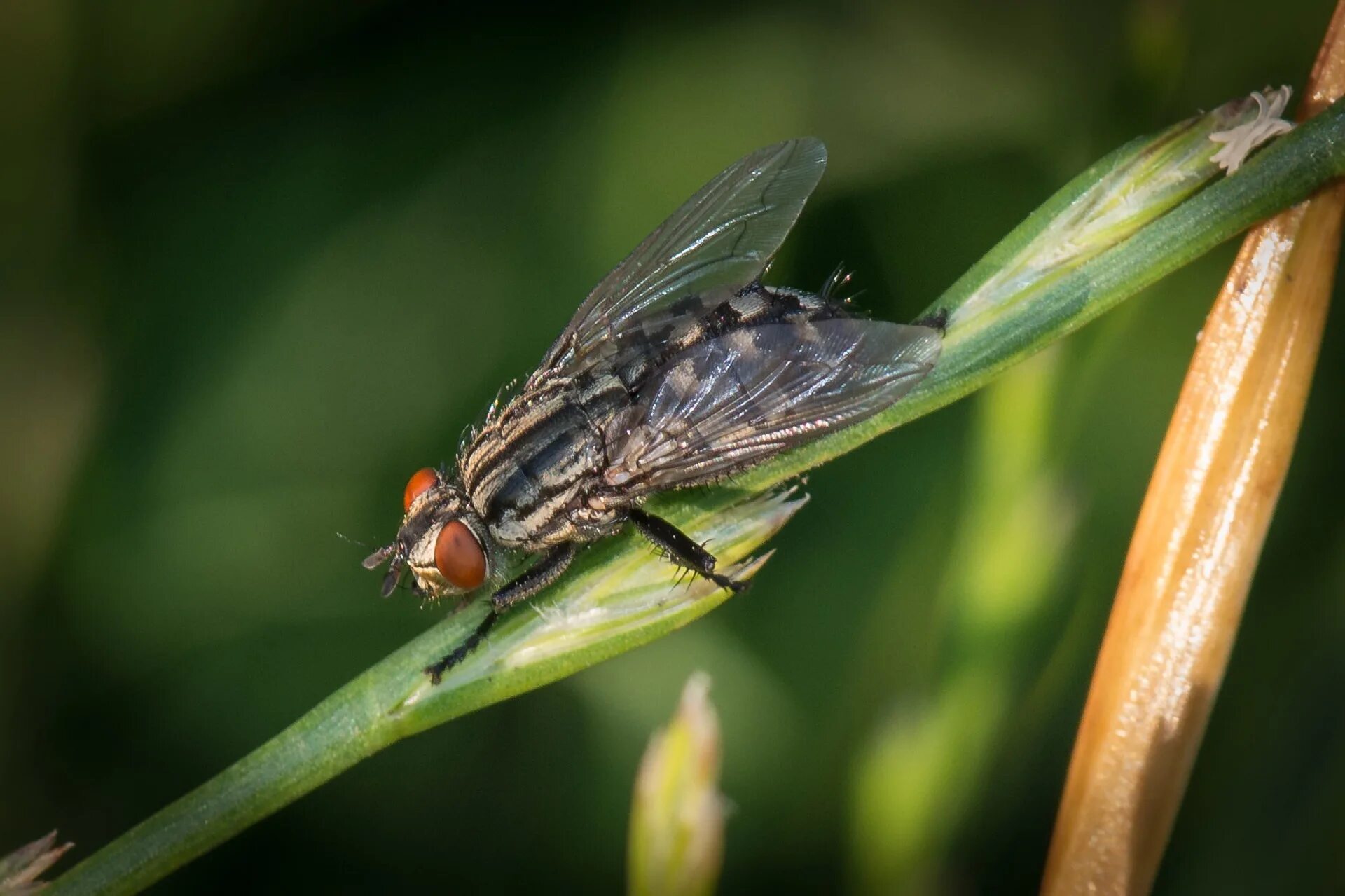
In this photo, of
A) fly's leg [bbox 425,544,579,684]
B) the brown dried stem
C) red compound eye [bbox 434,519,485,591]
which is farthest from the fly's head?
the brown dried stem

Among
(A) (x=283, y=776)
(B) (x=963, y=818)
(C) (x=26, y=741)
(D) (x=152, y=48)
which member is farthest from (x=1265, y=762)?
(D) (x=152, y=48)

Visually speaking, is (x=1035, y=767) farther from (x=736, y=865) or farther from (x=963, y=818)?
(x=736, y=865)

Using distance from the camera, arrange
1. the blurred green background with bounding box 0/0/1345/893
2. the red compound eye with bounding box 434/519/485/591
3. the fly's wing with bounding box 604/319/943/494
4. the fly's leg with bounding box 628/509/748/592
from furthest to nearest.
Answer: the blurred green background with bounding box 0/0/1345/893 → the red compound eye with bounding box 434/519/485/591 → the fly's wing with bounding box 604/319/943/494 → the fly's leg with bounding box 628/509/748/592

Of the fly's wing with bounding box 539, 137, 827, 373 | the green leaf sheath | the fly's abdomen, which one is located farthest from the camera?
the fly's wing with bounding box 539, 137, 827, 373

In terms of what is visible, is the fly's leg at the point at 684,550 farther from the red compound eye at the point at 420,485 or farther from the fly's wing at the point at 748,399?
the red compound eye at the point at 420,485

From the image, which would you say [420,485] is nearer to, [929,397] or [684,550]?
[684,550]

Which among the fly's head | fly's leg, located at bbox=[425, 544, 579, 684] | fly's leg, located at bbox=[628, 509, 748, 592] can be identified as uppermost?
the fly's head

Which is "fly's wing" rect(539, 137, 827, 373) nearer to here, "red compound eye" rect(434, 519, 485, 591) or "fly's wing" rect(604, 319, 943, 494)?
"fly's wing" rect(604, 319, 943, 494)
